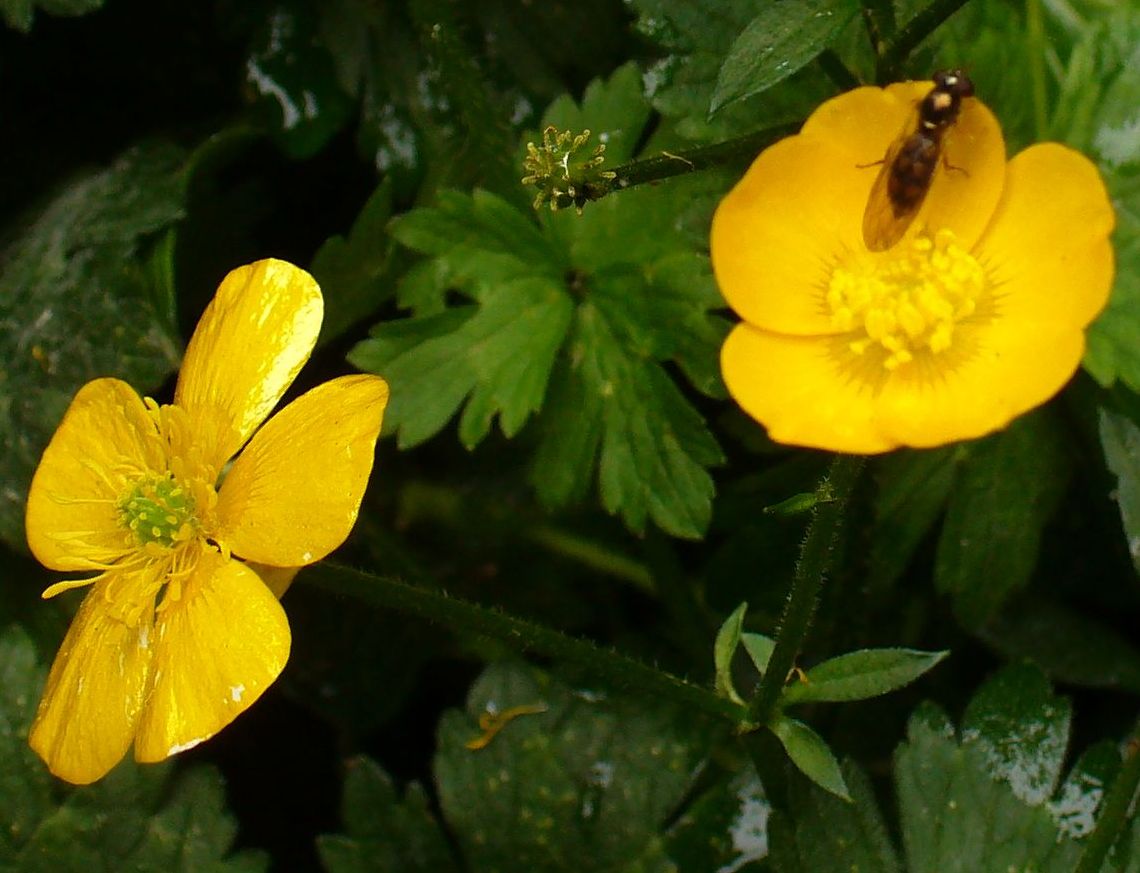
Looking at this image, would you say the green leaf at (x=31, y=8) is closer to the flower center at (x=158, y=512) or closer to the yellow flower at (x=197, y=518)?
the yellow flower at (x=197, y=518)

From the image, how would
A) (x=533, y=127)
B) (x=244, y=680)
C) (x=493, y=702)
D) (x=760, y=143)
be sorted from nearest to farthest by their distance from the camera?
(x=244, y=680), (x=760, y=143), (x=493, y=702), (x=533, y=127)

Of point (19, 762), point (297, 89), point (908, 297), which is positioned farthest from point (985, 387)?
point (19, 762)

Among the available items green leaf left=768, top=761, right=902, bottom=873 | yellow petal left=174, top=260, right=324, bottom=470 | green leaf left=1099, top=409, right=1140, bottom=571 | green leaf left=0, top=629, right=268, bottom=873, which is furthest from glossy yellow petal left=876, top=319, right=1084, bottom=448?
green leaf left=0, top=629, right=268, bottom=873

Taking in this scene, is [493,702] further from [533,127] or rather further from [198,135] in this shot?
[198,135]

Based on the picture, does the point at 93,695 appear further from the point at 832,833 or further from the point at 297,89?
the point at 297,89

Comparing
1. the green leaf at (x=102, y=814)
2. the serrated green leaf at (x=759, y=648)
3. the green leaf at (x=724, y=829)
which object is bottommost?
the green leaf at (x=724, y=829)

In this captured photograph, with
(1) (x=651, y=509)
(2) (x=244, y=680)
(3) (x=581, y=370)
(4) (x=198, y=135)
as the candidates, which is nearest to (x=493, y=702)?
(1) (x=651, y=509)

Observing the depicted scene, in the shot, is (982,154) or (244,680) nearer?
(244,680)

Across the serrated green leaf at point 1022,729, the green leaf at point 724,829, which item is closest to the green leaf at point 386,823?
the green leaf at point 724,829
